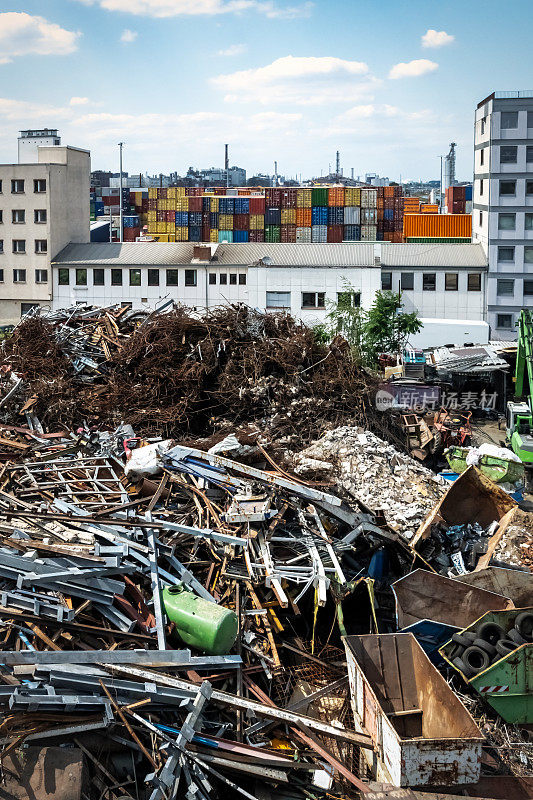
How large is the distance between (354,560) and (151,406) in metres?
5.34

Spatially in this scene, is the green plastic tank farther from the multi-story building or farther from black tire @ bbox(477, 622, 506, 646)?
the multi-story building

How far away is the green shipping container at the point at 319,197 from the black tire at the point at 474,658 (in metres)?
63.8

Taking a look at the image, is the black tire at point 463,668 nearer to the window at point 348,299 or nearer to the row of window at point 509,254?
the window at point 348,299

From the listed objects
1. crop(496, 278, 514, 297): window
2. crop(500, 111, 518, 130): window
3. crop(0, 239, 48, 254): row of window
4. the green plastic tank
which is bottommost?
the green plastic tank

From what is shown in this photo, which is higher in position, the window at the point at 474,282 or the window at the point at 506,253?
the window at the point at 506,253

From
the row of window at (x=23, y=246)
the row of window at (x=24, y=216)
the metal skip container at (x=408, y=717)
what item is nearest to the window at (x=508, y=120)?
the row of window at (x=24, y=216)

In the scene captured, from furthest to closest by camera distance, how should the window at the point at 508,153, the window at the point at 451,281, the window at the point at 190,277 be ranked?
the window at the point at 190,277 < the window at the point at 508,153 < the window at the point at 451,281

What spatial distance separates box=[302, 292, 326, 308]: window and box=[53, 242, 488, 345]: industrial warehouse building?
5 cm

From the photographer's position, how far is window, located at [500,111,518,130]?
4131 centimetres

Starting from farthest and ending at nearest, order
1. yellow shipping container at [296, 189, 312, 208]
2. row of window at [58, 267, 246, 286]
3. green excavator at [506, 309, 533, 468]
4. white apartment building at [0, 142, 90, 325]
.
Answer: yellow shipping container at [296, 189, 312, 208] < white apartment building at [0, 142, 90, 325] < row of window at [58, 267, 246, 286] < green excavator at [506, 309, 533, 468]

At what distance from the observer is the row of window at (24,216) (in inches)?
1921

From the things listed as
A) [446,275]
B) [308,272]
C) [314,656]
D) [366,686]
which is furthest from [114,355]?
[446,275]

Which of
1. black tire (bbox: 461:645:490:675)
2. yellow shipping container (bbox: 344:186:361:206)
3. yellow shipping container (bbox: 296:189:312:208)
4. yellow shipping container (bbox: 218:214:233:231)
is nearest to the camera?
black tire (bbox: 461:645:490:675)

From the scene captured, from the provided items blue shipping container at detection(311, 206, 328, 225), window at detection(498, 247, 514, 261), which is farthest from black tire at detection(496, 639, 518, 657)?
blue shipping container at detection(311, 206, 328, 225)
